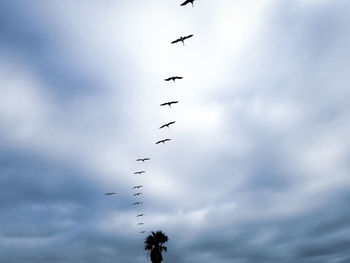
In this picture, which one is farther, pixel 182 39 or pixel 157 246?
pixel 157 246

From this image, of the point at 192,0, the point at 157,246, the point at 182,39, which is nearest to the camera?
the point at 192,0

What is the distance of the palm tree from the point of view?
283 ft

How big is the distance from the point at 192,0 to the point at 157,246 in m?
67.3

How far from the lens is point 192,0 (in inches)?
1289

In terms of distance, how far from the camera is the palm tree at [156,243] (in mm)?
86188

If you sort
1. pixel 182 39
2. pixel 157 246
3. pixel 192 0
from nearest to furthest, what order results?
1. pixel 192 0
2. pixel 182 39
3. pixel 157 246

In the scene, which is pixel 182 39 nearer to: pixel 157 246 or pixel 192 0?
pixel 192 0

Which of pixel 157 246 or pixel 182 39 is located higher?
pixel 182 39

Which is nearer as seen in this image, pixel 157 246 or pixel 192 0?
pixel 192 0

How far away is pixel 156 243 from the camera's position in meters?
87.4

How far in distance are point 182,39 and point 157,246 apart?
6057 centimetres

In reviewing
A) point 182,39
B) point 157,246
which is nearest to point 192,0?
point 182,39

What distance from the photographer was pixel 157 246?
87.0 meters
